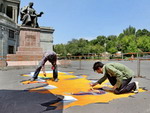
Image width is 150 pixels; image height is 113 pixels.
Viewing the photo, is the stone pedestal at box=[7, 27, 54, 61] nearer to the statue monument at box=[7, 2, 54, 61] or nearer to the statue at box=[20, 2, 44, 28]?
the statue monument at box=[7, 2, 54, 61]

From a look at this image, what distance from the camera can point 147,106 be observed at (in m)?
2.49

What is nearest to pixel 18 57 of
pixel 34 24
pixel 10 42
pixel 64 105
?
pixel 34 24

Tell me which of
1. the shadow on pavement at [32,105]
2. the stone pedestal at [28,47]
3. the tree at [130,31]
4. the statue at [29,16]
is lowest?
the shadow on pavement at [32,105]

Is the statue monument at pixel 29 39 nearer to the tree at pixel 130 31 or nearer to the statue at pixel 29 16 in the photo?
the statue at pixel 29 16

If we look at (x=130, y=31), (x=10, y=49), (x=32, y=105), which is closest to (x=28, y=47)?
(x=32, y=105)

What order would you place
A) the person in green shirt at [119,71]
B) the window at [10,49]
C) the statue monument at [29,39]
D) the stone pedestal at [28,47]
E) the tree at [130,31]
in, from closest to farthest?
the person in green shirt at [119,71], the stone pedestal at [28,47], the statue monument at [29,39], the window at [10,49], the tree at [130,31]

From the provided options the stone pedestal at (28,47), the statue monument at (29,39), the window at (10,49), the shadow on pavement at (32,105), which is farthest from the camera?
the window at (10,49)

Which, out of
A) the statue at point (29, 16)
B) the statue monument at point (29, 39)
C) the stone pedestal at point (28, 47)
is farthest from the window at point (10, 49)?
the stone pedestal at point (28, 47)

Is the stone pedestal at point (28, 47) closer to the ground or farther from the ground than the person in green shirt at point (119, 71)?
farther from the ground

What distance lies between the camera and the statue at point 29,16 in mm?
15205

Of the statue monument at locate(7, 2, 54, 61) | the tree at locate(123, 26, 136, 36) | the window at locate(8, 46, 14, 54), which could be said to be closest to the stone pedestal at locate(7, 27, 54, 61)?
the statue monument at locate(7, 2, 54, 61)

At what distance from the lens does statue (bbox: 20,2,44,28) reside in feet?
49.9

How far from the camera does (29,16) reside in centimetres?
1538

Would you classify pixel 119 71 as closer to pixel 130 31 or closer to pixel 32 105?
pixel 32 105
